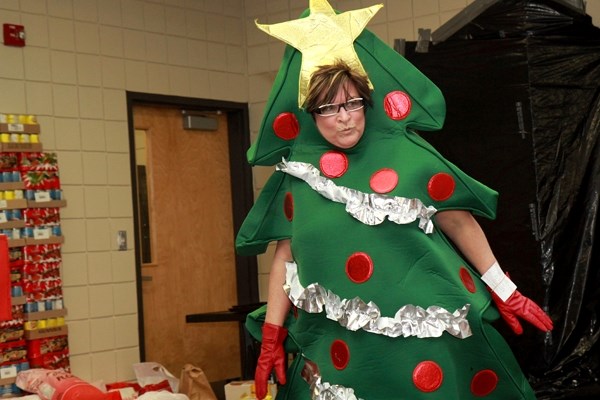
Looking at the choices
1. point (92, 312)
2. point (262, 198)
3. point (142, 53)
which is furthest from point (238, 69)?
point (262, 198)

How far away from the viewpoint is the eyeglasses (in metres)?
2.40

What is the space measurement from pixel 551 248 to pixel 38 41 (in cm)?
290

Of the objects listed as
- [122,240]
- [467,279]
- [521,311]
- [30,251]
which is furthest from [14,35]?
[521,311]

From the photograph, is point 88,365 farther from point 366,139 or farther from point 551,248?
point 366,139

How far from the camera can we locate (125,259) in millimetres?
5363

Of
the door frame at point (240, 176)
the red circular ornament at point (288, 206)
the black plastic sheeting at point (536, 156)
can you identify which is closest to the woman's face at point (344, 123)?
the red circular ornament at point (288, 206)

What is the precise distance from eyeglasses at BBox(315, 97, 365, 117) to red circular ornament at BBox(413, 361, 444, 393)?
68cm

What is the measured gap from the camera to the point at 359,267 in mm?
2359

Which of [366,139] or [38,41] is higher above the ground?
[38,41]

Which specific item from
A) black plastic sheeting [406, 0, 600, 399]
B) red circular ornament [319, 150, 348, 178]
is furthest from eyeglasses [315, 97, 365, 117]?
black plastic sheeting [406, 0, 600, 399]

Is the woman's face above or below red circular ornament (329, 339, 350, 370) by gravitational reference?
above

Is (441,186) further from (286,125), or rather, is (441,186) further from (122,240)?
(122,240)

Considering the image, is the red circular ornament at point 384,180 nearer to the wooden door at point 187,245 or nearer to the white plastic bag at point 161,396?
the white plastic bag at point 161,396

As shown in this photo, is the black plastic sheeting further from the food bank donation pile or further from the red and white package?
the red and white package
